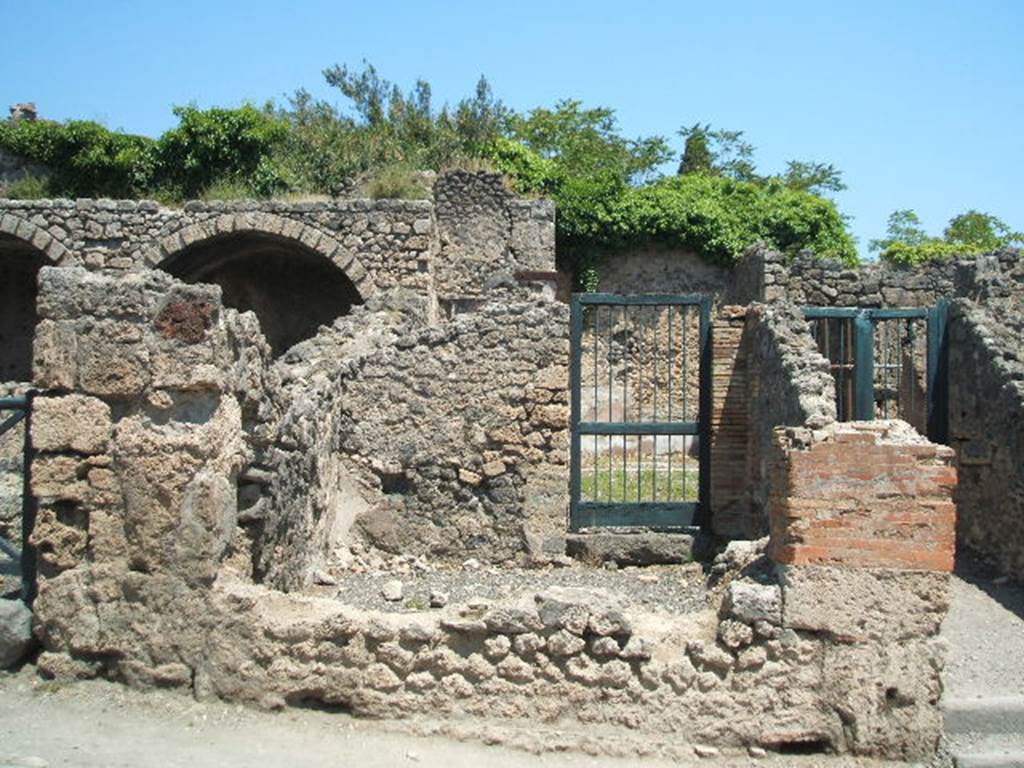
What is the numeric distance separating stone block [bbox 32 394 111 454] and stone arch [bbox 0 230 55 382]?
48.3 feet

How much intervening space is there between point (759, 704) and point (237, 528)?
8.38ft

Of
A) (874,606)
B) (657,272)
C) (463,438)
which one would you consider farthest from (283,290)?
(874,606)

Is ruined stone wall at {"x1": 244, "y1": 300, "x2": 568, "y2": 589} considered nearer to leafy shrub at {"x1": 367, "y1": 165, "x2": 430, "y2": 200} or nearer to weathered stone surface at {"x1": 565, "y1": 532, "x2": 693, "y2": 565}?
weathered stone surface at {"x1": 565, "y1": 532, "x2": 693, "y2": 565}

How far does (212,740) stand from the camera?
4.19 metres

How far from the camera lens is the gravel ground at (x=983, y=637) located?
548 centimetres

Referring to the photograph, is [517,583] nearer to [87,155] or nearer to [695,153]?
[87,155]

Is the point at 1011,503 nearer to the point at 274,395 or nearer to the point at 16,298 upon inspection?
the point at 274,395

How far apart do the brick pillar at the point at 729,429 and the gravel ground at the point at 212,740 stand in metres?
5.02

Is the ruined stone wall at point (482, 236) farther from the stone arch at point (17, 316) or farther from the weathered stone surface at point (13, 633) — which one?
the weathered stone surface at point (13, 633)

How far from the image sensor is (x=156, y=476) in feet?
14.8

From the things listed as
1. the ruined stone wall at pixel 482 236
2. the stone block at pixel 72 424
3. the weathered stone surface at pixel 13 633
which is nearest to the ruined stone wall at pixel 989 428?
the stone block at pixel 72 424

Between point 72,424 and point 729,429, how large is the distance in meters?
6.26

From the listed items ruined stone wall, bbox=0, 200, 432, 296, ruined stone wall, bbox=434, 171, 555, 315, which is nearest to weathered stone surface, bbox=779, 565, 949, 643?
ruined stone wall, bbox=0, 200, 432, 296

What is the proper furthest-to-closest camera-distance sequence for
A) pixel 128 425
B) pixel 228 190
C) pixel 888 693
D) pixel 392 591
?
1. pixel 228 190
2. pixel 392 591
3. pixel 128 425
4. pixel 888 693
